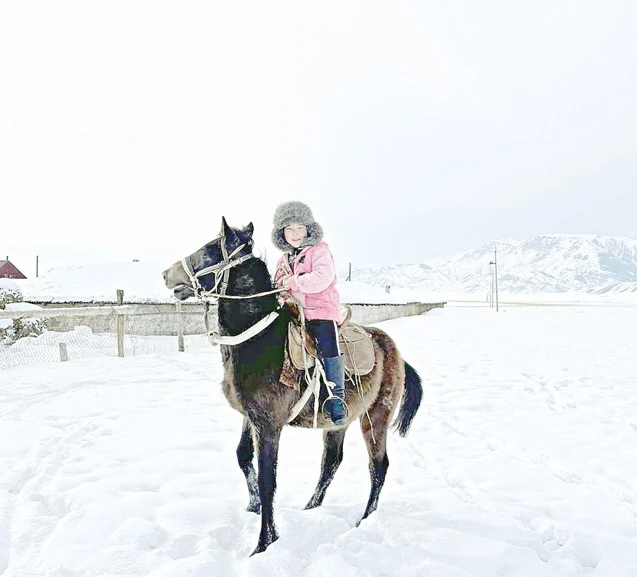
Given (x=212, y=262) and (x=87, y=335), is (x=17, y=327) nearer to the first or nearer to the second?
(x=87, y=335)

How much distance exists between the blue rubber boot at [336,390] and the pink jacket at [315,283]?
1.12 feet

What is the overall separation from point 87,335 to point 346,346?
14.9m

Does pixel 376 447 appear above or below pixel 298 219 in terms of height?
below

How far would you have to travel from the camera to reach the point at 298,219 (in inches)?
140

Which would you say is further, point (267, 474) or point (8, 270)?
point (8, 270)

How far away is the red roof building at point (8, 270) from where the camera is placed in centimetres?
5138

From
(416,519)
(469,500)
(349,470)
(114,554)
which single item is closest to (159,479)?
(114,554)

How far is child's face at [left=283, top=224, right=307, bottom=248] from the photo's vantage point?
3.58 metres

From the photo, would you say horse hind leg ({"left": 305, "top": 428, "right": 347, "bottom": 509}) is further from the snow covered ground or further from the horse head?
→ the horse head

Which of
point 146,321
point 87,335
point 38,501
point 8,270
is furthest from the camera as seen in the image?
point 8,270

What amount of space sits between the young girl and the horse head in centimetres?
34

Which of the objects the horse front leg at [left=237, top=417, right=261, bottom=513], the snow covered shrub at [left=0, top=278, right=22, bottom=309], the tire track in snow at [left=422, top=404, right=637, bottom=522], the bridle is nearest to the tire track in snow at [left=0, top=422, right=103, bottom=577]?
the horse front leg at [left=237, top=417, right=261, bottom=513]

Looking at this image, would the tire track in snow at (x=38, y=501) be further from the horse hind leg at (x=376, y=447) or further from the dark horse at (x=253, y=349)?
the horse hind leg at (x=376, y=447)

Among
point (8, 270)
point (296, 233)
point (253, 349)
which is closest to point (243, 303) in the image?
point (253, 349)
